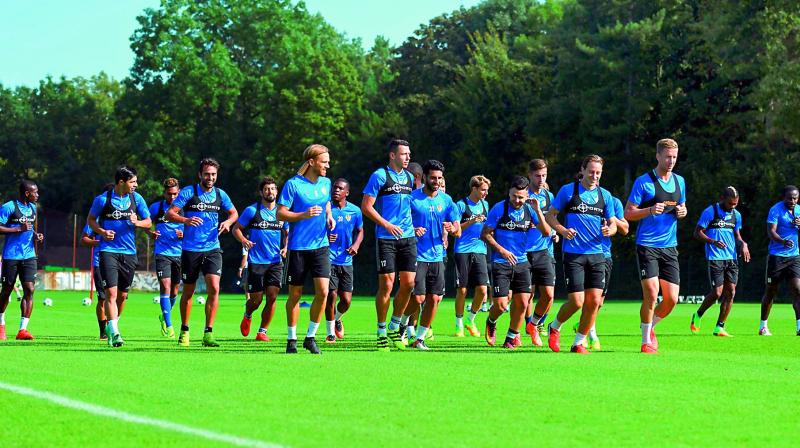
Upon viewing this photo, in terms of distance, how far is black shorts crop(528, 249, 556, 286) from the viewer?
16344mm

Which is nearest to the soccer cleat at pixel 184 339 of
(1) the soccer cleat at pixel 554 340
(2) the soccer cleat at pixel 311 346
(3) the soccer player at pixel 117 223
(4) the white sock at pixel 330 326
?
(3) the soccer player at pixel 117 223

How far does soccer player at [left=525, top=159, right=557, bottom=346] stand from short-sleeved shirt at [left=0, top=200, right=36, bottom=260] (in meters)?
7.22

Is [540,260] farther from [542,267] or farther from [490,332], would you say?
[490,332]

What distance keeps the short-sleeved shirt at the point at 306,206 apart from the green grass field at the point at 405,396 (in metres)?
1.26

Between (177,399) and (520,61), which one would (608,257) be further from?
(520,61)

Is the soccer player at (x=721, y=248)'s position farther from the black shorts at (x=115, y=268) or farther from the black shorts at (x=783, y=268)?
the black shorts at (x=115, y=268)

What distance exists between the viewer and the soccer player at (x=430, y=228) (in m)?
16.0

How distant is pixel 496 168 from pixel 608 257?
47824mm

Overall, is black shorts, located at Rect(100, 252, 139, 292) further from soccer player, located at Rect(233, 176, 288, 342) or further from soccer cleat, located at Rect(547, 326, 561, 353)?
soccer cleat, located at Rect(547, 326, 561, 353)

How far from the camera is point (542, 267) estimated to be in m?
16.5

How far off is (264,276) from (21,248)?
11.5ft

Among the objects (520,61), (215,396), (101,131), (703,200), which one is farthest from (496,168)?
(215,396)

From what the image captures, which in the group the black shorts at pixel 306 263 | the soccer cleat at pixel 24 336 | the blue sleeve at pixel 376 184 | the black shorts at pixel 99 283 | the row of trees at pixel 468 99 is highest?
the row of trees at pixel 468 99

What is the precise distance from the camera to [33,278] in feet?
62.0
